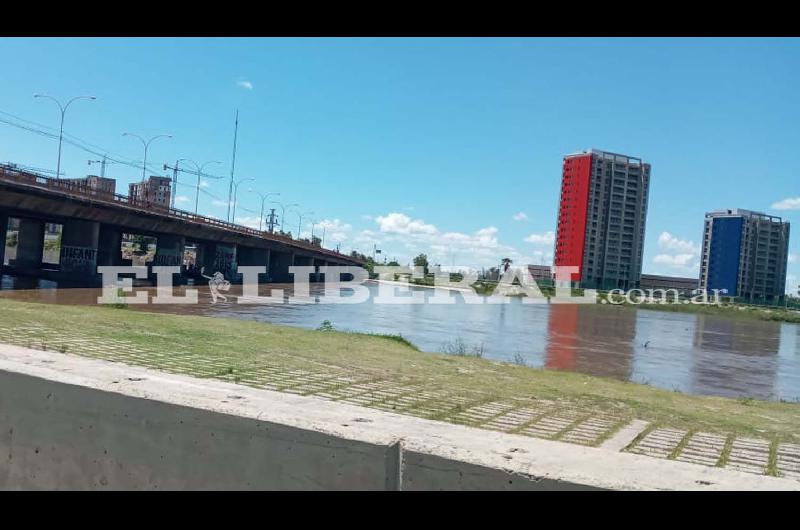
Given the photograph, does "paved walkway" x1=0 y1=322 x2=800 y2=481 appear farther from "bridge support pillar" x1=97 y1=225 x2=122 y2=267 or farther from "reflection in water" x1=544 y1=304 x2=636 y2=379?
"bridge support pillar" x1=97 y1=225 x2=122 y2=267

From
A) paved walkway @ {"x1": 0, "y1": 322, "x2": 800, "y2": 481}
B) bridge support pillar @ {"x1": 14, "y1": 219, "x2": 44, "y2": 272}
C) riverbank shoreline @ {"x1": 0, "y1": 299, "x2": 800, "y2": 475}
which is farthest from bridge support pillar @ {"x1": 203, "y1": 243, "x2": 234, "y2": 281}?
paved walkway @ {"x1": 0, "y1": 322, "x2": 800, "y2": 481}

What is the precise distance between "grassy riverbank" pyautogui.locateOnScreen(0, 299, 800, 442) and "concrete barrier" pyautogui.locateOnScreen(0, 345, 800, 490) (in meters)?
3.88

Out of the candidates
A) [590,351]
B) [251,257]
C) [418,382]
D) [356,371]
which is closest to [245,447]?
[418,382]

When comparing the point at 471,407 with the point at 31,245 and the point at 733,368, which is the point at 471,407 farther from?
the point at 31,245

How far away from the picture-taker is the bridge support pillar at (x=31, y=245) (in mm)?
55625

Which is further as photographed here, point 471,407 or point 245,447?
point 471,407

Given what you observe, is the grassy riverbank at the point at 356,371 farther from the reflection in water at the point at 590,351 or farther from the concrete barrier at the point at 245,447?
the reflection in water at the point at 590,351

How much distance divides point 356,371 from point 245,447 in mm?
7194

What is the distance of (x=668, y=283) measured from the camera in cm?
14850

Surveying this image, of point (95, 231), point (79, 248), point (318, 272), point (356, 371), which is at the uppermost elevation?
point (95, 231)

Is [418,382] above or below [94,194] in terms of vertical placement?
below

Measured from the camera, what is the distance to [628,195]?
13212 cm

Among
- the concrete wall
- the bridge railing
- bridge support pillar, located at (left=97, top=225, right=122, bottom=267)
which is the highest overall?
the bridge railing

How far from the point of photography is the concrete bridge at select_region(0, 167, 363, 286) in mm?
38875
